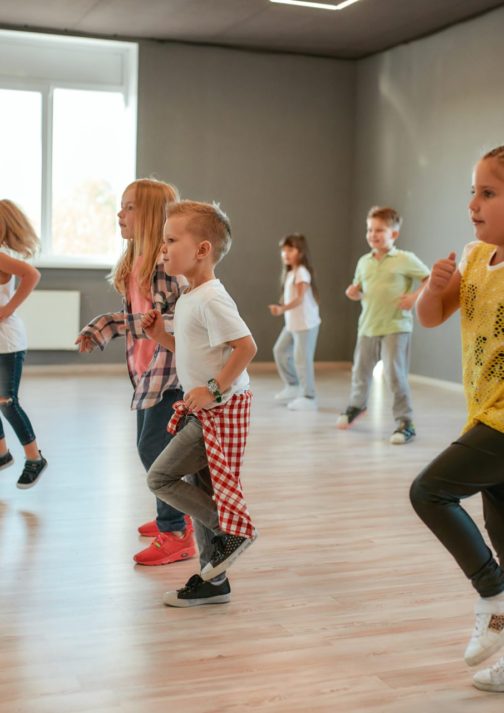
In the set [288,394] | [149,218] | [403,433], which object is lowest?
[288,394]

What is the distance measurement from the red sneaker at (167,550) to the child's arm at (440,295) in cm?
124

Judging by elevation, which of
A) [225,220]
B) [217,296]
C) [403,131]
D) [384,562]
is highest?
[403,131]

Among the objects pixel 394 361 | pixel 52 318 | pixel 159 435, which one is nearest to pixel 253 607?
pixel 159 435

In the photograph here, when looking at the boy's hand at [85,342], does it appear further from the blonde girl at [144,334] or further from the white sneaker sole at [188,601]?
the white sneaker sole at [188,601]

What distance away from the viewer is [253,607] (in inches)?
102

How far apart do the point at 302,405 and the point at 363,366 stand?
0.88 metres

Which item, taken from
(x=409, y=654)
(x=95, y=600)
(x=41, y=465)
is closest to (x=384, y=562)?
(x=409, y=654)

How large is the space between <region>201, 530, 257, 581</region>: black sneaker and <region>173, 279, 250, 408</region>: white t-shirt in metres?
Answer: 0.36

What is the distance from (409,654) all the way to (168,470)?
30.2 inches

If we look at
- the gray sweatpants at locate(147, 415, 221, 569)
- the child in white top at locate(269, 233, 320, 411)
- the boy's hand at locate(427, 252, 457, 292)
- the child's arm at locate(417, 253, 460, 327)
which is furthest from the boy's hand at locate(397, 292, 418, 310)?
the boy's hand at locate(427, 252, 457, 292)

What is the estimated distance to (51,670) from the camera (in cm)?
214

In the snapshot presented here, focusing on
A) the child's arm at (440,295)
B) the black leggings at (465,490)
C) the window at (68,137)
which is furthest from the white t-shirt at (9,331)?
the window at (68,137)

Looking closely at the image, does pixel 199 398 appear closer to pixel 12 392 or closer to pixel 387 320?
pixel 12 392

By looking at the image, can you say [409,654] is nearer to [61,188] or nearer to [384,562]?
[384,562]
